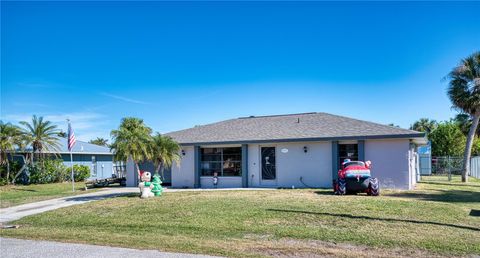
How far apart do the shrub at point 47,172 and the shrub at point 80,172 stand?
0.53 metres

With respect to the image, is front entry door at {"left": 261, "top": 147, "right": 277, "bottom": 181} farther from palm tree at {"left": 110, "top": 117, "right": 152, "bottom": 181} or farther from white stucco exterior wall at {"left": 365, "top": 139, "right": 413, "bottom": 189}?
palm tree at {"left": 110, "top": 117, "right": 152, "bottom": 181}

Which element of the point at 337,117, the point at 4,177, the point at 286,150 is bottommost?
the point at 4,177

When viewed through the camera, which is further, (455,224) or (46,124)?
(46,124)

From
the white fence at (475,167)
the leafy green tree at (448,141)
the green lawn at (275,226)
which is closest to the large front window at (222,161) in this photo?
the green lawn at (275,226)

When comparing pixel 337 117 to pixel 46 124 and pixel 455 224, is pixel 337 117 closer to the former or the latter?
pixel 455 224

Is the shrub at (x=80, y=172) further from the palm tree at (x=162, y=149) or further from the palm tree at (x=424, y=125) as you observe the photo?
the palm tree at (x=424, y=125)

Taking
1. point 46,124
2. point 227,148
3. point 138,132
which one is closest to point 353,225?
point 138,132

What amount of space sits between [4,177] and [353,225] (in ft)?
86.9

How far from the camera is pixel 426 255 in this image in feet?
23.0

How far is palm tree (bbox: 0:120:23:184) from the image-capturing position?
87.6ft

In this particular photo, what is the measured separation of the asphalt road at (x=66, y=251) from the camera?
7336 mm

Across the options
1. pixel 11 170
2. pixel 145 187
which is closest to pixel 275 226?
pixel 145 187

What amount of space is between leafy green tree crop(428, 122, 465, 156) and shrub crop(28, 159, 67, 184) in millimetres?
36093

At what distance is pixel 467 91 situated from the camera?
26.4 metres
